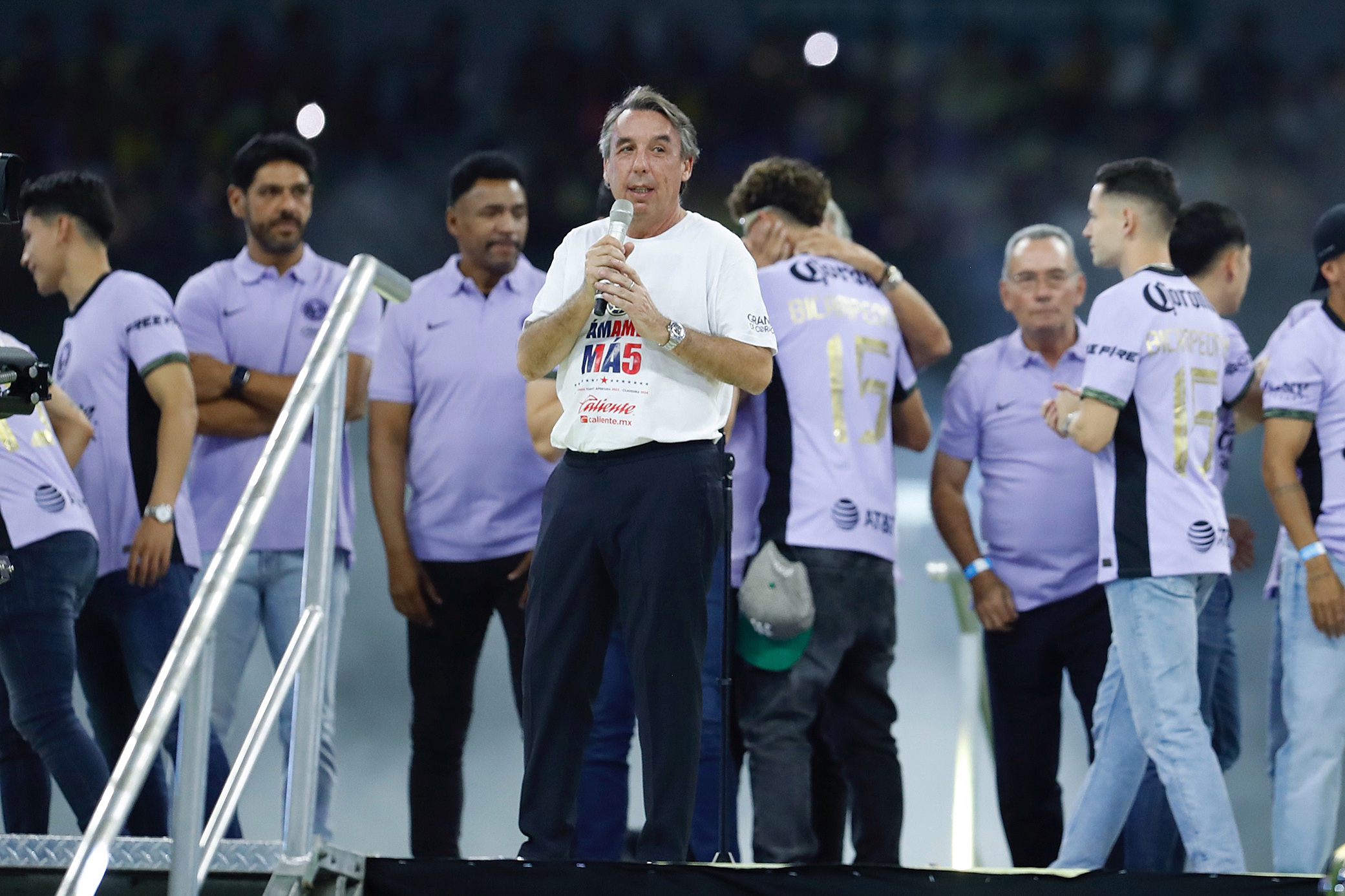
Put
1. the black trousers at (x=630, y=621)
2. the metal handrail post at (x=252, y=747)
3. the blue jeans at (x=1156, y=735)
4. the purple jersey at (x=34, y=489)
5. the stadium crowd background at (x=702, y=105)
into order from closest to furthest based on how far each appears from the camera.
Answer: the metal handrail post at (x=252, y=747)
the black trousers at (x=630, y=621)
the blue jeans at (x=1156, y=735)
the purple jersey at (x=34, y=489)
the stadium crowd background at (x=702, y=105)

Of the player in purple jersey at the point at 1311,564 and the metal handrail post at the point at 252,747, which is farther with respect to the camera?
the player in purple jersey at the point at 1311,564

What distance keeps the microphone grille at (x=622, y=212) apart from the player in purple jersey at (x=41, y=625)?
4.50 feet

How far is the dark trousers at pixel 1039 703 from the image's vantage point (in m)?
3.26

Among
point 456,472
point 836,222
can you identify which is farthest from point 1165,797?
point 456,472

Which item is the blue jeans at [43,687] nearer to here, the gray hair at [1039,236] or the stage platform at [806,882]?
the stage platform at [806,882]

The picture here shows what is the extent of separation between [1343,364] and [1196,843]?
1.06 metres

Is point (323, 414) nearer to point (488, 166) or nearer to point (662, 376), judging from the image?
point (662, 376)

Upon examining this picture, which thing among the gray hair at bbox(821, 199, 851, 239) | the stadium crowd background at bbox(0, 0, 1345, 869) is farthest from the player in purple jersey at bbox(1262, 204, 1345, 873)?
the stadium crowd background at bbox(0, 0, 1345, 869)

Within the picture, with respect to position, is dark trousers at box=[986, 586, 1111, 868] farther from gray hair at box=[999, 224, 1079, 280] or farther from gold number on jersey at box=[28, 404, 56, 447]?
gold number on jersey at box=[28, 404, 56, 447]

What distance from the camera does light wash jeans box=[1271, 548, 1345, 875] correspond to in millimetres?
2742

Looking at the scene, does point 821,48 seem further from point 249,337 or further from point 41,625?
point 41,625

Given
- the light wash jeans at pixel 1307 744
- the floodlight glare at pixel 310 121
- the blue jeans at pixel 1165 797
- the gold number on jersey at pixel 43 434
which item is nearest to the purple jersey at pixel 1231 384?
the blue jeans at pixel 1165 797

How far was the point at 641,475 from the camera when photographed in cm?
229

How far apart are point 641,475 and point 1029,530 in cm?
140
